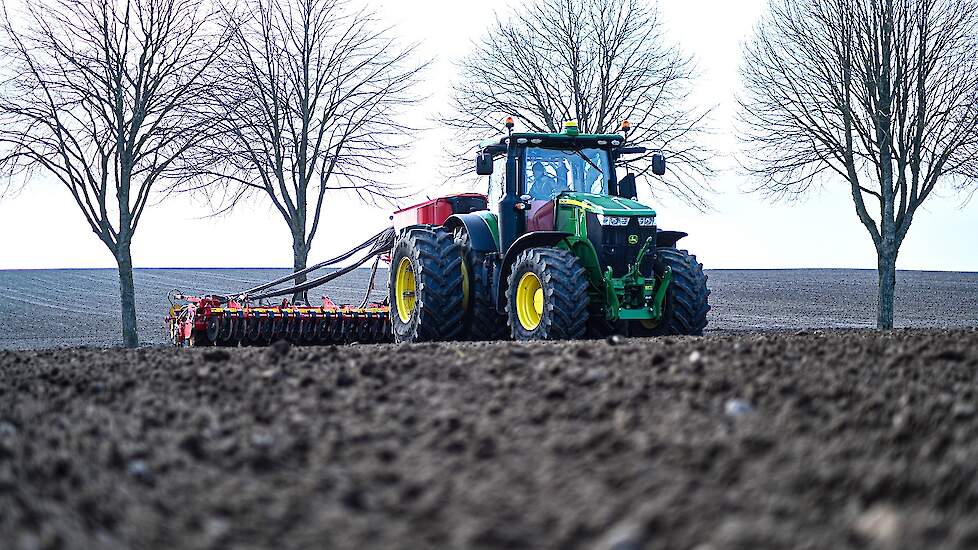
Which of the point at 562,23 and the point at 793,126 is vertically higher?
the point at 562,23

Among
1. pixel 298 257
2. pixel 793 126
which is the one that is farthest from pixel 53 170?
pixel 793 126

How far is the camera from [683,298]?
37.6 ft

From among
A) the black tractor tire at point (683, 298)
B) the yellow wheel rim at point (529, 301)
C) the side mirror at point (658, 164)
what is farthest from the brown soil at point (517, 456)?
the side mirror at point (658, 164)

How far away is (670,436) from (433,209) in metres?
10.1

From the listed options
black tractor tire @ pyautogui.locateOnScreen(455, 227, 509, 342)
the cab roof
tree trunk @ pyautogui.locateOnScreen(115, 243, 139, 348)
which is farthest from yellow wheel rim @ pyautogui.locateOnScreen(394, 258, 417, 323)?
tree trunk @ pyautogui.locateOnScreen(115, 243, 139, 348)

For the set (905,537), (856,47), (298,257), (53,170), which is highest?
(856,47)

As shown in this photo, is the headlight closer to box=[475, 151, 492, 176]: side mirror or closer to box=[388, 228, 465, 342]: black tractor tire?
box=[475, 151, 492, 176]: side mirror

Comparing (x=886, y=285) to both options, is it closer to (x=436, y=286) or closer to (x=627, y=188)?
(x=627, y=188)

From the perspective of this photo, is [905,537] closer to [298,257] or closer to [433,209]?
[433,209]

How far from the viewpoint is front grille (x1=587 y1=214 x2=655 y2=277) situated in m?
11.0

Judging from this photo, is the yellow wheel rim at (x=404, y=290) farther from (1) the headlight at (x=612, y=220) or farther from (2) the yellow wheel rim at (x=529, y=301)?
(1) the headlight at (x=612, y=220)

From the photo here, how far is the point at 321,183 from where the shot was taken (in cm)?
2058

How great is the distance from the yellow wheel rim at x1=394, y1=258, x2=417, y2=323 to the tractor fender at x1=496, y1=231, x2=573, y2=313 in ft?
6.63

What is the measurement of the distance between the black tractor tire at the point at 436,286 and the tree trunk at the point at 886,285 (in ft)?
34.9
